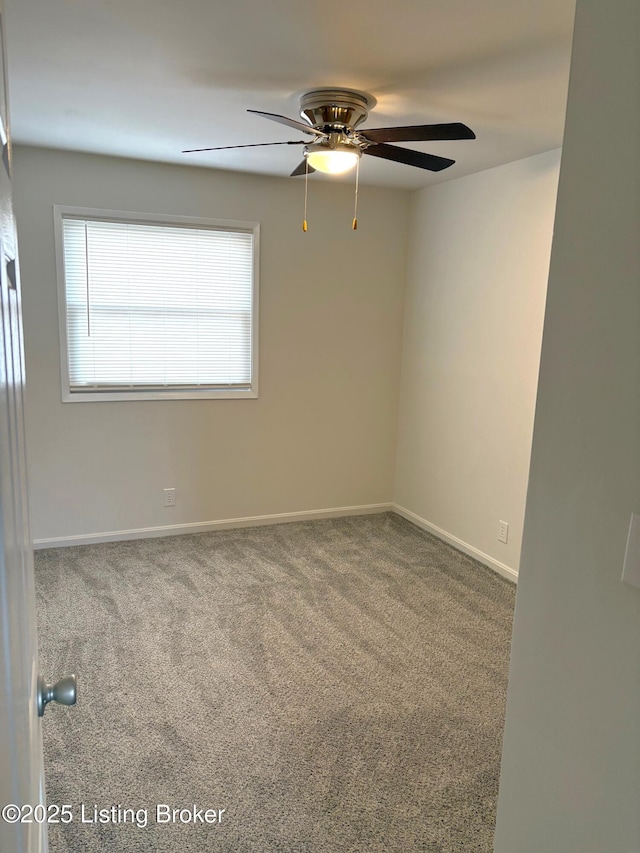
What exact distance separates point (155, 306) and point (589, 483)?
3.54 metres

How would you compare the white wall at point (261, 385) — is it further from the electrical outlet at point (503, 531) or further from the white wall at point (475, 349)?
the electrical outlet at point (503, 531)

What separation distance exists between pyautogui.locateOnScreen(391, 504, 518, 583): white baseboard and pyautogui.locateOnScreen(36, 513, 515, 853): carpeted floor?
7 cm

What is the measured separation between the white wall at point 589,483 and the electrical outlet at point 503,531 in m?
2.65

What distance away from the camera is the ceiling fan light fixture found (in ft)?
8.25

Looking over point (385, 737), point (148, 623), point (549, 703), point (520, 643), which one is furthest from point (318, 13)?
point (148, 623)

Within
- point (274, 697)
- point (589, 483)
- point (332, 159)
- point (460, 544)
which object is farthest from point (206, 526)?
point (589, 483)

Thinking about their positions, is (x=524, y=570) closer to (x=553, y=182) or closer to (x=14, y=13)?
(x=14, y=13)

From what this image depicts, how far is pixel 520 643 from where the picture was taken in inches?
49.8

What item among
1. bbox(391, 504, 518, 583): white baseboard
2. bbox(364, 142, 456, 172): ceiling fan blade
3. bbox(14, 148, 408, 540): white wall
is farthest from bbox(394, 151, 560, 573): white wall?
bbox(364, 142, 456, 172): ceiling fan blade

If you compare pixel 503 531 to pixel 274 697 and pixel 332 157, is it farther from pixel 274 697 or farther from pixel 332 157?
pixel 332 157

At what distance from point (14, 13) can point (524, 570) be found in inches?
87.0

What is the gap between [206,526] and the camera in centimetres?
443

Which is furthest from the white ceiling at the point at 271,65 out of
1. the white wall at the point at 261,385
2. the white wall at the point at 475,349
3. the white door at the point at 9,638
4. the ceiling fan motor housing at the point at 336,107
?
the white door at the point at 9,638

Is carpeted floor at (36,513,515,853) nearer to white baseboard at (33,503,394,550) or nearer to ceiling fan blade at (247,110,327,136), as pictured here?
white baseboard at (33,503,394,550)
